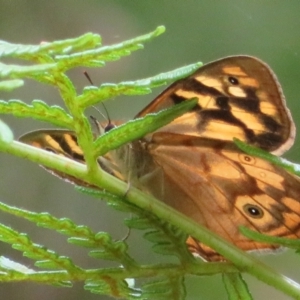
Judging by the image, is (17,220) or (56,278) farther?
(17,220)

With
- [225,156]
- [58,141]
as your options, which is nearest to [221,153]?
[225,156]

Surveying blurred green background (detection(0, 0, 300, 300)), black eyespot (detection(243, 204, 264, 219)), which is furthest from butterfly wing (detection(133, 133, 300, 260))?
blurred green background (detection(0, 0, 300, 300))

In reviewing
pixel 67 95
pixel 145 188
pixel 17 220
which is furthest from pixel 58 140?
pixel 17 220

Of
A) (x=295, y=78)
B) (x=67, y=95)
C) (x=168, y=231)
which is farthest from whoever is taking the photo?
(x=295, y=78)

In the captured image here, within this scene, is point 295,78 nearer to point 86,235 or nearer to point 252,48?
point 252,48

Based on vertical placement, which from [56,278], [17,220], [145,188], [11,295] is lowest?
[56,278]

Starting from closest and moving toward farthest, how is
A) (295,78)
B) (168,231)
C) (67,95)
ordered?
1. (67,95)
2. (168,231)
3. (295,78)

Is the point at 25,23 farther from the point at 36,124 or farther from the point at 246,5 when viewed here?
the point at 246,5

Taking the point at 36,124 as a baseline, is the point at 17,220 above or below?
below
